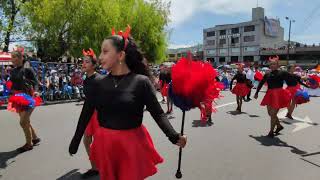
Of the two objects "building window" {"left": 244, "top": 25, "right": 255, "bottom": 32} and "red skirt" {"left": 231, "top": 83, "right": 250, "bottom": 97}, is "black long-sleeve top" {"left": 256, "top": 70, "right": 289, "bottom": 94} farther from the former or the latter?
"building window" {"left": 244, "top": 25, "right": 255, "bottom": 32}

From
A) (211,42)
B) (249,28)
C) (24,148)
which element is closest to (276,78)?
(24,148)

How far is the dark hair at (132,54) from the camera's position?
3242mm

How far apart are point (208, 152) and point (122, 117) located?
14.6 ft

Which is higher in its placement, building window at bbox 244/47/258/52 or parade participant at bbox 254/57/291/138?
building window at bbox 244/47/258/52

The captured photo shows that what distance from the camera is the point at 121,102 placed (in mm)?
3139

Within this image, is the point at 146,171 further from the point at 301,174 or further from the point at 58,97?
the point at 58,97

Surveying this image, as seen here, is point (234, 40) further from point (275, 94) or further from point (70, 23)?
point (275, 94)

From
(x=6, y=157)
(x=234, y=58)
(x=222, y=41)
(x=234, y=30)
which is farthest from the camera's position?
(x=222, y=41)

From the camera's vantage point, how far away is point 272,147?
798cm

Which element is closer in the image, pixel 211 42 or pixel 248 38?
pixel 248 38

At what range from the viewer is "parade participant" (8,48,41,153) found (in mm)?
6781

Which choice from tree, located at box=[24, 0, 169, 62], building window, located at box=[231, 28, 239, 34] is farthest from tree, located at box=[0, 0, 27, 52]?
building window, located at box=[231, 28, 239, 34]

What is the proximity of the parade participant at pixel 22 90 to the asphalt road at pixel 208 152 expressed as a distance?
74 cm

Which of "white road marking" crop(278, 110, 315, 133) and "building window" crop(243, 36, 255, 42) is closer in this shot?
"white road marking" crop(278, 110, 315, 133)
